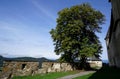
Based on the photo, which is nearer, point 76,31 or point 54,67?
point 54,67

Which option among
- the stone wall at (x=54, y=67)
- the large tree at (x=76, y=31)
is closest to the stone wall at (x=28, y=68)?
the stone wall at (x=54, y=67)

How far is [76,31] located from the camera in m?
31.7

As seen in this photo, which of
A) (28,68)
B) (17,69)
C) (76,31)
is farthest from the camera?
(76,31)

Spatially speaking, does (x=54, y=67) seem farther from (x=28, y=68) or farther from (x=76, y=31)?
(x=76, y=31)

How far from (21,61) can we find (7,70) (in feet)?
8.73

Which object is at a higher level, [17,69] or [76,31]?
[76,31]

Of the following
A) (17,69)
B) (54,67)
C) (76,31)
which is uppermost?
(76,31)

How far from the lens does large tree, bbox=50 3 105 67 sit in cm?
3116

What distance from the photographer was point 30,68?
1025 inches

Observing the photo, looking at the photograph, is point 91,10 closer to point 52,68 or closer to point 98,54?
point 98,54

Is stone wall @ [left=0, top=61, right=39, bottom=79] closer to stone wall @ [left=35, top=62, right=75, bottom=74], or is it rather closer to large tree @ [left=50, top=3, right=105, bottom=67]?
stone wall @ [left=35, top=62, right=75, bottom=74]

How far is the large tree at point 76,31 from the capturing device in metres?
31.2

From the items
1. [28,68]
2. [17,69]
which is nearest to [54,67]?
[28,68]

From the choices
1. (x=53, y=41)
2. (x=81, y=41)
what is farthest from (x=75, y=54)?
(x=53, y=41)
